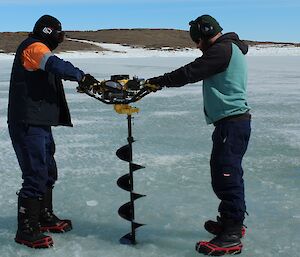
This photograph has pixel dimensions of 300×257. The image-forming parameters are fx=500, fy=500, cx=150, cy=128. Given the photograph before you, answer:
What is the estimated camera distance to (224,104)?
11.0ft

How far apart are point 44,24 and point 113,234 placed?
1652 mm

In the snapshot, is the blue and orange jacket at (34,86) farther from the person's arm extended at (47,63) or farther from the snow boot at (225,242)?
the snow boot at (225,242)

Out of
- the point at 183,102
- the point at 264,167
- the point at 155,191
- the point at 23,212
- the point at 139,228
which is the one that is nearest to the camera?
the point at 23,212

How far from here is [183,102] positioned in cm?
1145

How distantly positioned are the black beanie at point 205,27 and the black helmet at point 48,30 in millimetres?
979

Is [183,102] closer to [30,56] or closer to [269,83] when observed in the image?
[269,83]

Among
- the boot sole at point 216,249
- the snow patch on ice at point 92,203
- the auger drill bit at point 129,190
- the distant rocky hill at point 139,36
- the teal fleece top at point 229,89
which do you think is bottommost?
the boot sole at point 216,249

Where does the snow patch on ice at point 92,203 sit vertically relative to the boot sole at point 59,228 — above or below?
above

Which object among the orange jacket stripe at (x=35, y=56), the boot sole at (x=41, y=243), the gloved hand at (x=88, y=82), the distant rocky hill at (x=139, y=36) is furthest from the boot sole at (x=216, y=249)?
the distant rocky hill at (x=139, y=36)

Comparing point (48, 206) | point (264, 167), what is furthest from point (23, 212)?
point (264, 167)

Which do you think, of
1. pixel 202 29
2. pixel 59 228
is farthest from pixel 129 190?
pixel 202 29

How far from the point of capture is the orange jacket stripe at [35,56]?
3.33 metres

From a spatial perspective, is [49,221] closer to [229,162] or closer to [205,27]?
[229,162]

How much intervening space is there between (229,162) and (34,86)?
4.77 feet
